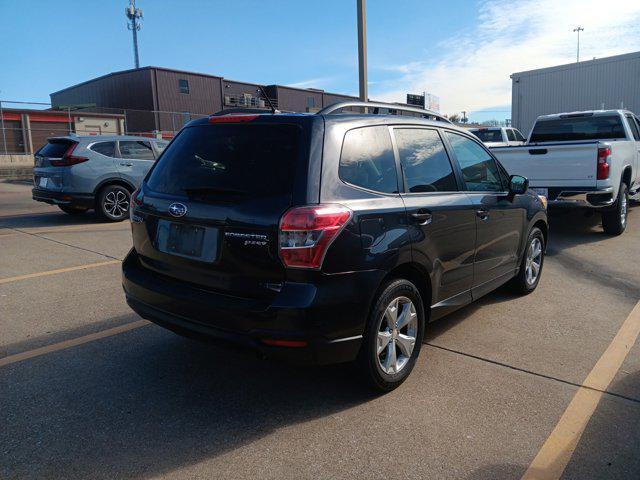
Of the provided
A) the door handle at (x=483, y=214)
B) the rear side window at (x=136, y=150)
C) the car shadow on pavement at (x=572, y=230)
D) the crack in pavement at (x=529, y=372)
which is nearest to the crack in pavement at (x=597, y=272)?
the car shadow on pavement at (x=572, y=230)

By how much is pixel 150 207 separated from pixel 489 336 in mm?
2879

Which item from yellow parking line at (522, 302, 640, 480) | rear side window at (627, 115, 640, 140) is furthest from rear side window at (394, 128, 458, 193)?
rear side window at (627, 115, 640, 140)

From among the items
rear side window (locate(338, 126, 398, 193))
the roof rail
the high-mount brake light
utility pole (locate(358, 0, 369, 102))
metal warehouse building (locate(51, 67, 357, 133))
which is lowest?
rear side window (locate(338, 126, 398, 193))

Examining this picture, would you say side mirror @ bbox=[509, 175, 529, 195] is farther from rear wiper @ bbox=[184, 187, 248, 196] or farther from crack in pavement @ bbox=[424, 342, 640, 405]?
rear wiper @ bbox=[184, 187, 248, 196]

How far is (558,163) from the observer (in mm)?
8000

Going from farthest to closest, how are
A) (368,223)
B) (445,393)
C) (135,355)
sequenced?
(135,355)
(445,393)
(368,223)

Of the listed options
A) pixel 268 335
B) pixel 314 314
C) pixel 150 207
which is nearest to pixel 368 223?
pixel 314 314

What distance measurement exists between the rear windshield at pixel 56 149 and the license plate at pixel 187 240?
7.84m

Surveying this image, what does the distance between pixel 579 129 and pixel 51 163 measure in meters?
10.3

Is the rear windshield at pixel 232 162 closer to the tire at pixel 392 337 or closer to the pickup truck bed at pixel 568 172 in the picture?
the tire at pixel 392 337

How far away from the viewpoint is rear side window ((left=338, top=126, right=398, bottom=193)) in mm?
3092

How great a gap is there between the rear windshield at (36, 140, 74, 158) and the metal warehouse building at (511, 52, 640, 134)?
71.5 feet

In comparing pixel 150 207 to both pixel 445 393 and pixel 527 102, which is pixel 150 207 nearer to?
pixel 445 393

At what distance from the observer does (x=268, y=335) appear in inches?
108
